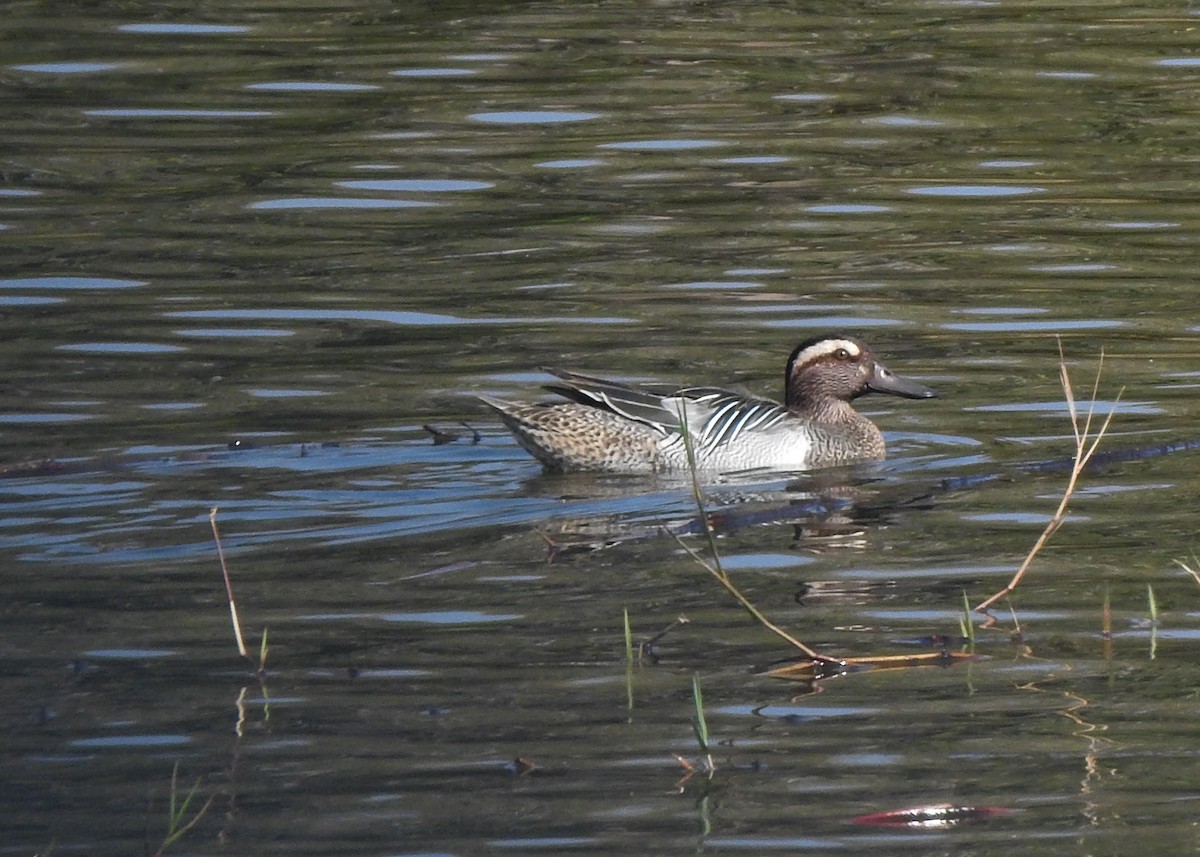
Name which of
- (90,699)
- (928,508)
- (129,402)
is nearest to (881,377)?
(928,508)

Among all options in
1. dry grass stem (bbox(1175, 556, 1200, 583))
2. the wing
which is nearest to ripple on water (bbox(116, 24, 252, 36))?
the wing

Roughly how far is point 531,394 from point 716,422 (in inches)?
47.3

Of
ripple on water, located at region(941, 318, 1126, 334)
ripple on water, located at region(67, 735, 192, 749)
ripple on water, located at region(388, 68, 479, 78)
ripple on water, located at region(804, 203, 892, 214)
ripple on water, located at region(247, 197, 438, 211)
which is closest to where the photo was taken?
ripple on water, located at region(67, 735, 192, 749)

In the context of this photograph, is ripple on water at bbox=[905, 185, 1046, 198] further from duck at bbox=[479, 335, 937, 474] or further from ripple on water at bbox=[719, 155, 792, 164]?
duck at bbox=[479, 335, 937, 474]

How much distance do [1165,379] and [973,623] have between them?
3.89m

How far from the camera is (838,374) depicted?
1052 centimetres

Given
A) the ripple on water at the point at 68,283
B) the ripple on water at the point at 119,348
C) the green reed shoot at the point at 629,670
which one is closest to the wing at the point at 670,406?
the ripple on water at the point at 119,348

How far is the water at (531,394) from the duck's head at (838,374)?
28cm

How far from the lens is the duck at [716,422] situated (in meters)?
9.80

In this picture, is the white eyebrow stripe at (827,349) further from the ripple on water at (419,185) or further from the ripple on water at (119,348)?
the ripple on water at (419,185)

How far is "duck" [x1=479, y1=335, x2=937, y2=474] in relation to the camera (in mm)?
9797

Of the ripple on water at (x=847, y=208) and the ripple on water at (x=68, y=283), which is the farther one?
the ripple on water at (x=847, y=208)

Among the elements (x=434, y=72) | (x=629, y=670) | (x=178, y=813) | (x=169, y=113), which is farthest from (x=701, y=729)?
(x=434, y=72)

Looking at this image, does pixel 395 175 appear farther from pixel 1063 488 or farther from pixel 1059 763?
pixel 1059 763
